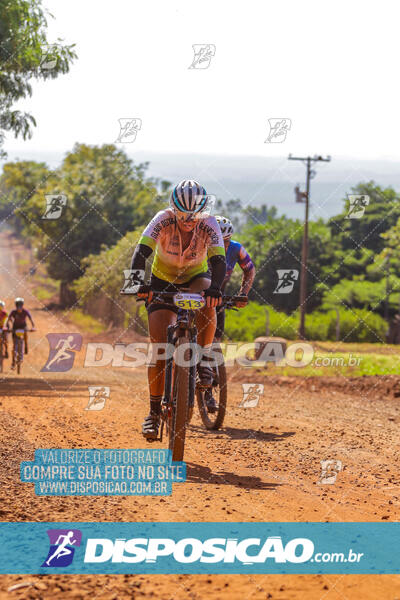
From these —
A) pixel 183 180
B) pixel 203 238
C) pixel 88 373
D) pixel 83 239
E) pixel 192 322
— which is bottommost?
pixel 88 373

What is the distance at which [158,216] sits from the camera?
7203 mm

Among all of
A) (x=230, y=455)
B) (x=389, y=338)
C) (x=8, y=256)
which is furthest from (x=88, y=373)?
(x=8, y=256)

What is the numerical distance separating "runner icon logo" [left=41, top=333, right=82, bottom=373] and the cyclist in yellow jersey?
15.5 metres

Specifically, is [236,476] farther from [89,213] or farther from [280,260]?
[280,260]

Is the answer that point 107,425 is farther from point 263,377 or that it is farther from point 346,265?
point 346,265

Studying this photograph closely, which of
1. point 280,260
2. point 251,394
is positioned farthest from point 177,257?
point 280,260

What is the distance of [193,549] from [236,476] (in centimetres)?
231

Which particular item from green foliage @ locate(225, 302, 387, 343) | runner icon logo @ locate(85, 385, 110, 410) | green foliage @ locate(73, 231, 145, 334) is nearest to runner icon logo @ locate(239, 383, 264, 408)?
runner icon logo @ locate(85, 385, 110, 410)

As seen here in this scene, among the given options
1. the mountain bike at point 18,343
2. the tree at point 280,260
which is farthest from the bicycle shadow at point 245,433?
the tree at point 280,260

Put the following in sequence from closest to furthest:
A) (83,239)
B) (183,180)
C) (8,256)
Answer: (183,180) < (83,239) < (8,256)

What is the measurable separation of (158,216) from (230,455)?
2860mm

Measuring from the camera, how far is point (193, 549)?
473 centimetres

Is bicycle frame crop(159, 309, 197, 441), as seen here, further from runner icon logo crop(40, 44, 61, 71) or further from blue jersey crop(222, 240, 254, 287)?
runner icon logo crop(40, 44, 61, 71)

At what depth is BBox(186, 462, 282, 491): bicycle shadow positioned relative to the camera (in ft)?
21.7
